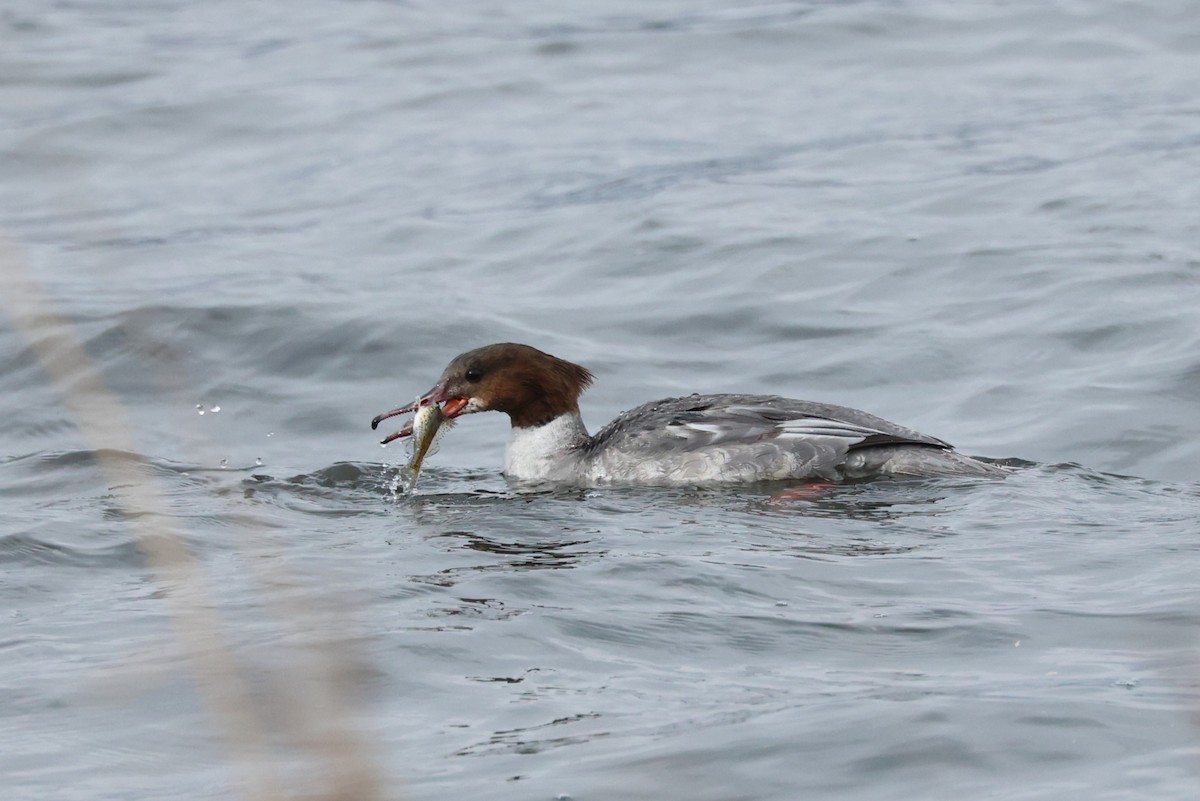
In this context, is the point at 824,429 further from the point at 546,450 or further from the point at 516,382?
the point at 516,382

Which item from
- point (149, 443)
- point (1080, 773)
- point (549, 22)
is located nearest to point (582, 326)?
point (149, 443)

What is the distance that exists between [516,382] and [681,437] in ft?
3.36

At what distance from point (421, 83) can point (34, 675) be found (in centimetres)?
1469

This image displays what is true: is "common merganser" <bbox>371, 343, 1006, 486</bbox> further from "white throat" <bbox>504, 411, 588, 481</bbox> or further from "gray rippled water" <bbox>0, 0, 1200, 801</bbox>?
"gray rippled water" <bbox>0, 0, 1200, 801</bbox>

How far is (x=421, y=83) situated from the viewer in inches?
784

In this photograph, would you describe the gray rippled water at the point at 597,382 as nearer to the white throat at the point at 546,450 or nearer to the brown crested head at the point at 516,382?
the white throat at the point at 546,450

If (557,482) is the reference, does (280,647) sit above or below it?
above

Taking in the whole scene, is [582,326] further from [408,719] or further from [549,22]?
[549,22]

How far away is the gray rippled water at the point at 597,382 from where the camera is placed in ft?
17.0

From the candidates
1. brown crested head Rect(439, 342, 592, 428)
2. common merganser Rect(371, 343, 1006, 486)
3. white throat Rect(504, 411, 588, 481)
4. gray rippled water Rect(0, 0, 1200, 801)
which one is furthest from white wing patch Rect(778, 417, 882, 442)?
brown crested head Rect(439, 342, 592, 428)

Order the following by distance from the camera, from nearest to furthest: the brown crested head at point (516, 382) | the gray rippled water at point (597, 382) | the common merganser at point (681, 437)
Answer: the gray rippled water at point (597, 382)
the common merganser at point (681, 437)
the brown crested head at point (516, 382)

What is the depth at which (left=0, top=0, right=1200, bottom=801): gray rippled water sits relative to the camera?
204 inches

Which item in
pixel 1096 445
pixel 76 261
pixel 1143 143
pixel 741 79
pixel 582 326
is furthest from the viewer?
pixel 741 79

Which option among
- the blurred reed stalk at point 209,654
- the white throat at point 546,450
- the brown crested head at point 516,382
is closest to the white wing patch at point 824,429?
the white throat at point 546,450
